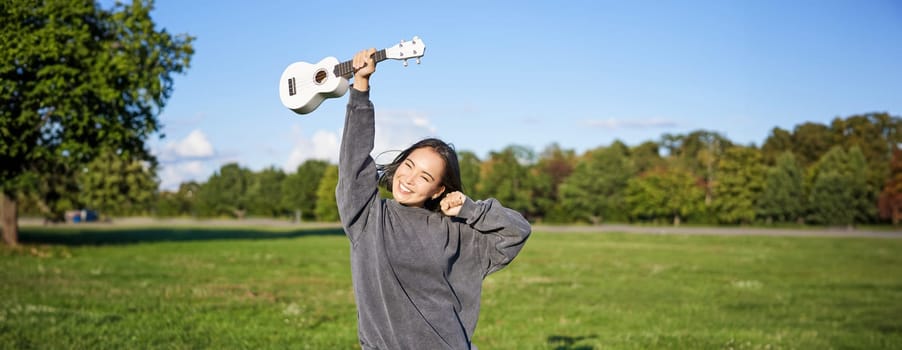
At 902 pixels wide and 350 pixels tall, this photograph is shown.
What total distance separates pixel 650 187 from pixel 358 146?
251 ft

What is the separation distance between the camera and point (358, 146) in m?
3.31

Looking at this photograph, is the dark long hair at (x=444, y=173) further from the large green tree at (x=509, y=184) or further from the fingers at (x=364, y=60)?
the large green tree at (x=509, y=184)

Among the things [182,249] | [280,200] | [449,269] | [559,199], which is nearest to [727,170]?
[559,199]

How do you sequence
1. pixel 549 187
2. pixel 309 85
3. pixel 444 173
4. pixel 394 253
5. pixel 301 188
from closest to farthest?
pixel 394 253 → pixel 444 173 → pixel 309 85 → pixel 549 187 → pixel 301 188

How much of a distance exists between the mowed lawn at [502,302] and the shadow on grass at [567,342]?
0.04 m

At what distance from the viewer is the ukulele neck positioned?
11.2ft

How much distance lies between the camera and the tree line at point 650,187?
69.5m

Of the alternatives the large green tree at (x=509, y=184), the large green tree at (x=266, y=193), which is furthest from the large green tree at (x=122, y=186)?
the large green tree at (x=509, y=184)

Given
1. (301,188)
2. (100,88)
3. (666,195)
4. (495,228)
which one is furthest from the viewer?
(301,188)

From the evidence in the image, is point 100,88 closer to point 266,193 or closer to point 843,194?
point 266,193

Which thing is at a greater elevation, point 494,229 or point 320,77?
point 320,77

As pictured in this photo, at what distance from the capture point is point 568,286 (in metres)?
18.8

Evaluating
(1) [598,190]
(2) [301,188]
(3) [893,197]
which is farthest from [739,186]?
(2) [301,188]

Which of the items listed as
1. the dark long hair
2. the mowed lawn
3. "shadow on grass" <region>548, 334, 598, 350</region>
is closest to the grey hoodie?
the dark long hair
